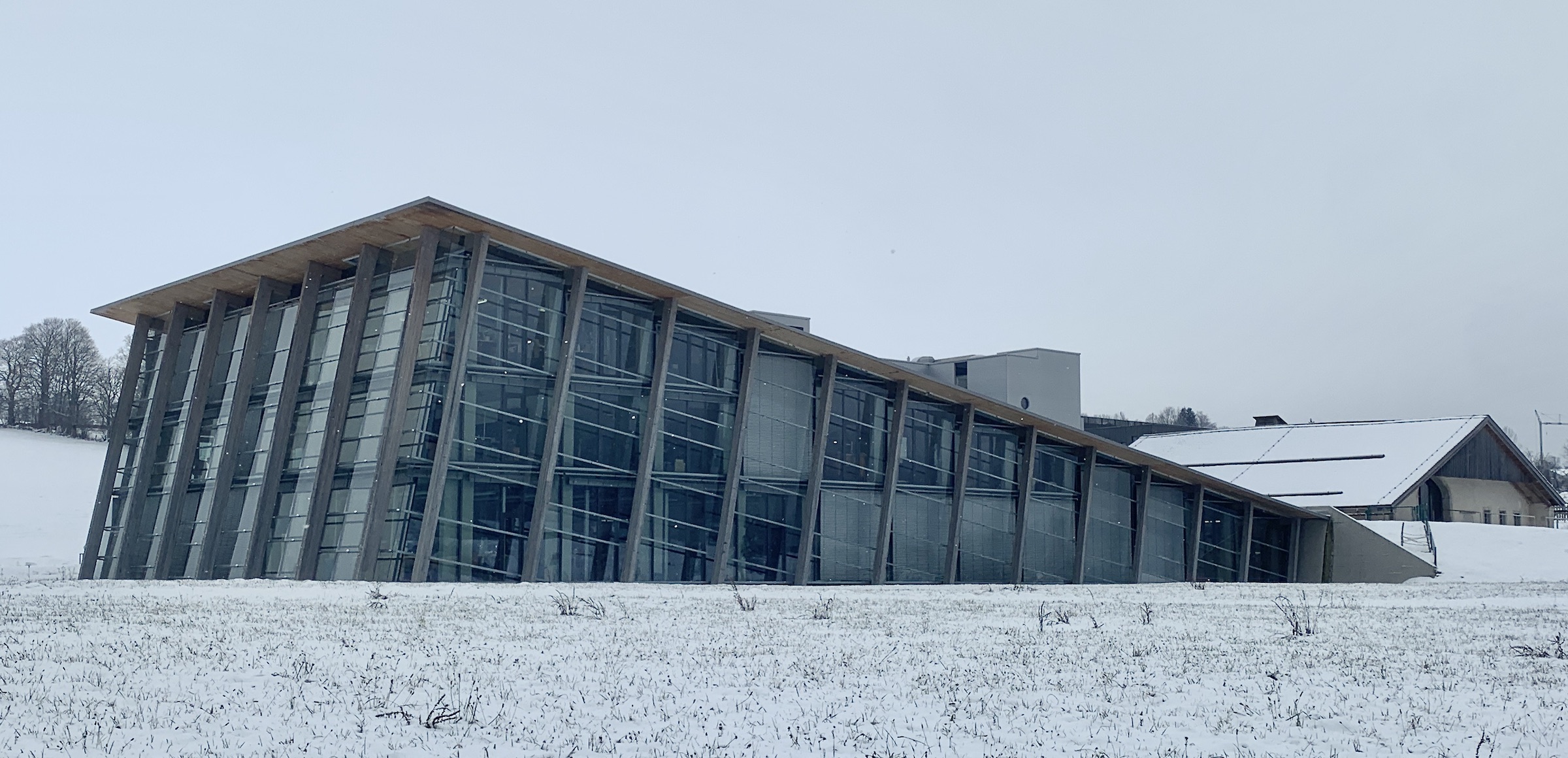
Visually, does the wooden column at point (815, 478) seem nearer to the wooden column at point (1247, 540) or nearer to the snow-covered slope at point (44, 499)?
the wooden column at point (1247, 540)

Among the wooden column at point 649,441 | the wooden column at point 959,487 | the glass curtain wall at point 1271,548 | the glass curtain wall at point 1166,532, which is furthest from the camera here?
the glass curtain wall at point 1271,548

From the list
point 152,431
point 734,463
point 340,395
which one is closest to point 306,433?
point 340,395

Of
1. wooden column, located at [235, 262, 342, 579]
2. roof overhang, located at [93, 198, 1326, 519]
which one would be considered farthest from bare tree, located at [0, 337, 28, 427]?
wooden column, located at [235, 262, 342, 579]

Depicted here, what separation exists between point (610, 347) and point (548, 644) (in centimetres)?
1894

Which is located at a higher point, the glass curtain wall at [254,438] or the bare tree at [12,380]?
the bare tree at [12,380]

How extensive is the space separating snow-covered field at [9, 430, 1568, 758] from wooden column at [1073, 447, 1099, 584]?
23.7m

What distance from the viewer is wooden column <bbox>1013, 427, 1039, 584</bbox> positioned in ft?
136

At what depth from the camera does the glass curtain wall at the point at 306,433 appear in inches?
1208

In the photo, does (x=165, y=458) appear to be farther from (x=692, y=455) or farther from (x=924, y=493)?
(x=924, y=493)

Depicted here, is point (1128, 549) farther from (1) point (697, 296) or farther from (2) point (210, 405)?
(2) point (210, 405)

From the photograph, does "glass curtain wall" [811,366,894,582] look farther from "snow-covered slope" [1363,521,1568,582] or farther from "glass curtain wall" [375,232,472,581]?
"snow-covered slope" [1363,521,1568,582]

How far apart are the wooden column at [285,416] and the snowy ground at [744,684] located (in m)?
13.4

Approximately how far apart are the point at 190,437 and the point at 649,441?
43.2 feet

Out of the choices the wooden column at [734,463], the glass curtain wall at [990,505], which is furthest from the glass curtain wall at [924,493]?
the wooden column at [734,463]
